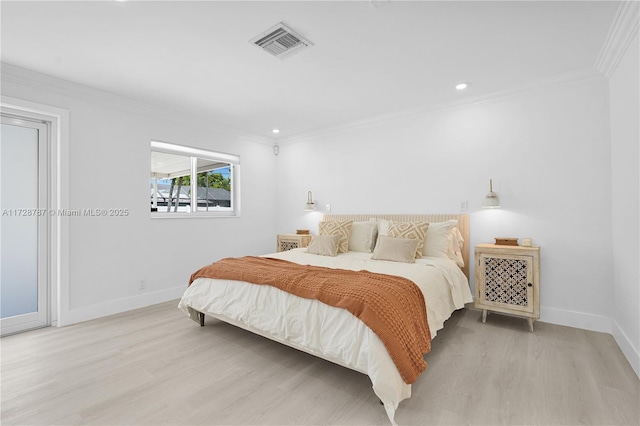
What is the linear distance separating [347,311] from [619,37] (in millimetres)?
2928

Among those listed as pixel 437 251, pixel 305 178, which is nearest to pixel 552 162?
pixel 437 251

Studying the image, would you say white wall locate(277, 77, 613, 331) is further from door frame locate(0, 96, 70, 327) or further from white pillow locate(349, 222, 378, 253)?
door frame locate(0, 96, 70, 327)

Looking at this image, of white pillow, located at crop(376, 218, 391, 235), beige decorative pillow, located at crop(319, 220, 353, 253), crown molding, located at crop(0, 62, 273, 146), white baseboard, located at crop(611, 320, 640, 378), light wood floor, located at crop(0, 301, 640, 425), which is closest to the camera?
light wood floor, located at crop(0, 301, 640, 425)

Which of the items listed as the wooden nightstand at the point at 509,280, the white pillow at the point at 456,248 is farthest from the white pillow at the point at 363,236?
the wooden nightstand at the point at 509,280

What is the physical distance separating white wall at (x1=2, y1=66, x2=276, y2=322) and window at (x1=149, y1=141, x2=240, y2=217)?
16 cm

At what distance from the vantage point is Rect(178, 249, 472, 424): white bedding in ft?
5.78

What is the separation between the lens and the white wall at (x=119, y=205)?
324 cm

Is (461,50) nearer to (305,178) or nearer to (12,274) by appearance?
(305,178)

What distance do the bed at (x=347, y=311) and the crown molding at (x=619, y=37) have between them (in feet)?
6.26

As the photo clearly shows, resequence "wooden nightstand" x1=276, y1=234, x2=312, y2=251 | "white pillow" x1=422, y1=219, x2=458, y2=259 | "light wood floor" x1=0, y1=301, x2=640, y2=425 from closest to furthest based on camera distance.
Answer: "light wood floor" x1=0, y1=301, x2=640, y2=425 < "white pillow" x1=422, y1=219, x2=458, y2=259 < "wooden nightstand" x1=276, y1=234, x2=312, y2=251

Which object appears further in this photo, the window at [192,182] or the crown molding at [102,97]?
the window at [192,182]

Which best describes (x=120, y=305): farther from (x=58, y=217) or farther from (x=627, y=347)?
(x=627, y=347)

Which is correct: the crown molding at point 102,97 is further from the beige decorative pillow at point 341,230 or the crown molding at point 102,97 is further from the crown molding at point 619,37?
the crown molding at point 619,37

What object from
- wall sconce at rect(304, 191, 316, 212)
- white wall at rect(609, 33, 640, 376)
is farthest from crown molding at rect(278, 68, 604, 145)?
wall sconce at rect(304, 191, 316, 212)
